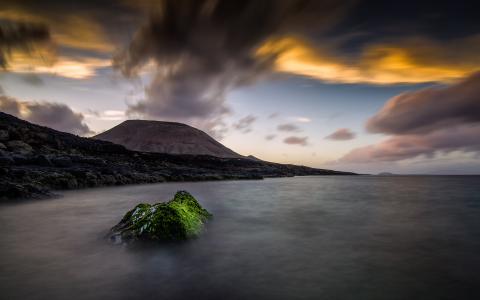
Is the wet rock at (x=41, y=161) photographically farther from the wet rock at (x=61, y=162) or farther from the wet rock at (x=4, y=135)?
the wet rock at (x=4, y=135)

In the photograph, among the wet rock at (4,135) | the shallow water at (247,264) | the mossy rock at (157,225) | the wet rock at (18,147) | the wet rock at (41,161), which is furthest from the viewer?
the wet rock at (4,135)

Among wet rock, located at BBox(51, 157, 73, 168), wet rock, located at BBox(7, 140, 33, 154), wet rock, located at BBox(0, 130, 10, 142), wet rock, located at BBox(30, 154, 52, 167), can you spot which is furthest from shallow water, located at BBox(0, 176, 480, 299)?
wet rock, located at BBox(0, 130, 10, 142)

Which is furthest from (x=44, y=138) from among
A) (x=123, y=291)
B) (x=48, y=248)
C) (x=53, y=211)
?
(x=123, y=291)

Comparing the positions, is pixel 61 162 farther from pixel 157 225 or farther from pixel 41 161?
pixel 157 225

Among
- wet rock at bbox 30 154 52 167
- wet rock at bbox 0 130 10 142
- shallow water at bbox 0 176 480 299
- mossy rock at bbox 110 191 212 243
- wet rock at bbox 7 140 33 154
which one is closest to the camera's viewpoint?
shallow water at bbox 0 176 480 299

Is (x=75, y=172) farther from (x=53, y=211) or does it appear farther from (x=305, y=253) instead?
(x=305, y=253)

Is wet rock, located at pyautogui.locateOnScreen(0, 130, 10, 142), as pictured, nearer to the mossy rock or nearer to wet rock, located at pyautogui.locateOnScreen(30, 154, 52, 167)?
wet rock, located at pyautogui.locateOnScreen(30, 154, 52, 167)

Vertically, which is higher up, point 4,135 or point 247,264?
point 4,135

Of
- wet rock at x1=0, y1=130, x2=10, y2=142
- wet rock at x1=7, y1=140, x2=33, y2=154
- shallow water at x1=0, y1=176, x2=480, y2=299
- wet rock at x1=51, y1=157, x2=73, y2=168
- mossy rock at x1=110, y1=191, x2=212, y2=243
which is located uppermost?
wet rock at x1=0, y1=130, x2=10, y2=142

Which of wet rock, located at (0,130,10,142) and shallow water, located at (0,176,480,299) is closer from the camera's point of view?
shallow water, located at (0,176,480,299)

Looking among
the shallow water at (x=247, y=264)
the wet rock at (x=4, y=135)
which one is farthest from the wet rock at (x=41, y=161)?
the shallow water at (x=247, y=264)

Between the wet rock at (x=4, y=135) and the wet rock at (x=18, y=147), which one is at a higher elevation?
the wet rock at (x=4, y=135)

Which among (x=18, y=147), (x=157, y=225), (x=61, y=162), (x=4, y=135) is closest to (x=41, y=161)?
(x=61, y=162)

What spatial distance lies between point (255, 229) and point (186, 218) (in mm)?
3065
